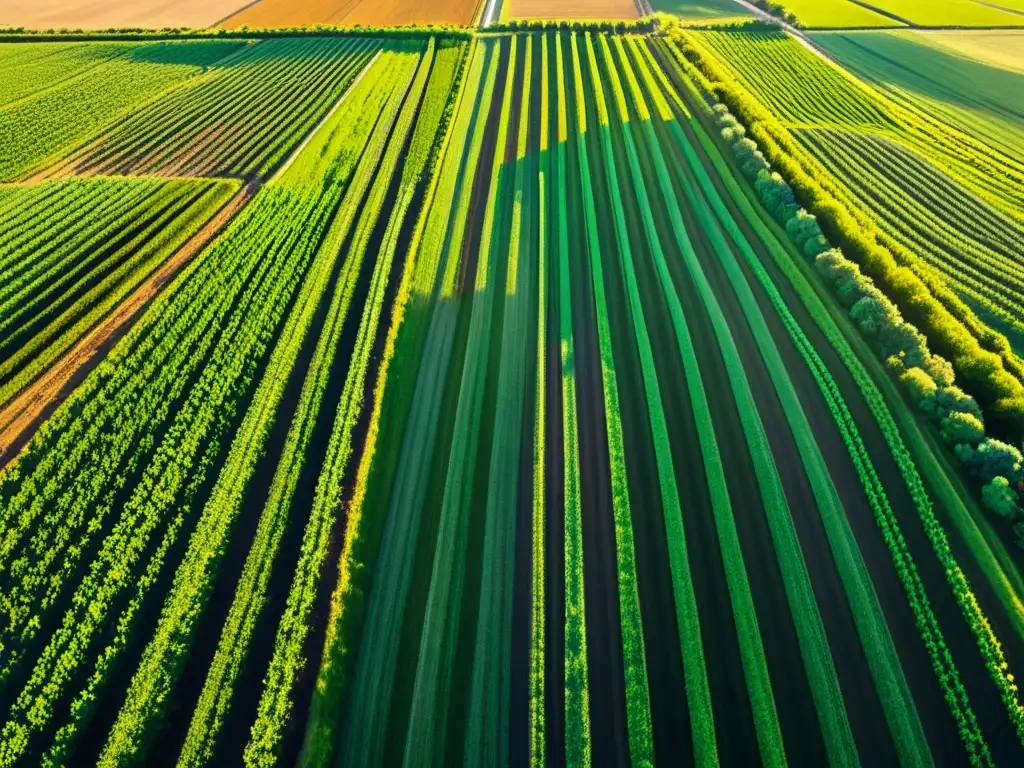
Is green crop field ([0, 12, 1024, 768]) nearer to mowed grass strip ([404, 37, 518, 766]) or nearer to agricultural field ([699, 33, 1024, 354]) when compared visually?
mowed grass strip ([404, 37, 518, 766])

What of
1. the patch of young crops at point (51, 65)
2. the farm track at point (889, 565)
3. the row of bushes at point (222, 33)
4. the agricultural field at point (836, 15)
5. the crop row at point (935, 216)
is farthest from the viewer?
the agricultural field at point (836, 15)

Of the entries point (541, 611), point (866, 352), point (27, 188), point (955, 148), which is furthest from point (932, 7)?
point (27, 188)

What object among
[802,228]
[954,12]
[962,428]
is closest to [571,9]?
[954,12]

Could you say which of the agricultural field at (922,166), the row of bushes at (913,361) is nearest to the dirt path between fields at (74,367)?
the row of bushes at (913,361)

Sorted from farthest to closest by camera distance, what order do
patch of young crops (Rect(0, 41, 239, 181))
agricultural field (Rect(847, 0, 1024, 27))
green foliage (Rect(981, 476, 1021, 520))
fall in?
1. agricultural field (Rect(847, 0, 1024, 27))
2. patch of young crops (Rect(0, 41, 239, 181))
3. green foliage (Rect(981, 476, 1021, 520))

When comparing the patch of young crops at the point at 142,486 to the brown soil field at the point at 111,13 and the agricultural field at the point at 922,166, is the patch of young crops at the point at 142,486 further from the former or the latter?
the brown soil field at the point at 111,13

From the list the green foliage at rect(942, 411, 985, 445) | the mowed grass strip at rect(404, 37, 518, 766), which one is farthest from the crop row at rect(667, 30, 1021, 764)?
the mowed grass strip at rect(404, 37, 518, 766)
